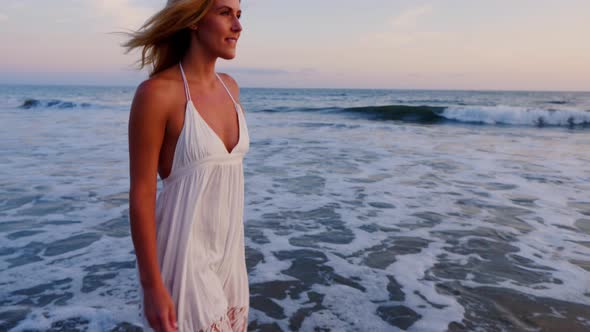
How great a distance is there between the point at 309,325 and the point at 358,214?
287cm

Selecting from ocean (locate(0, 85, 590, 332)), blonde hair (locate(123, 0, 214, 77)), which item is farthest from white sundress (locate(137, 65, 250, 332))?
ocean (locate(0, 85, 590, 332))

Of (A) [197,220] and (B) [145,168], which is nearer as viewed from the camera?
(B) [145,168]

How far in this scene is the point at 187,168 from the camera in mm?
1466

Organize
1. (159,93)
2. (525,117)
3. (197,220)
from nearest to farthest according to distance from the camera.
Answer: (159,93) → (197,220) → (525,117)

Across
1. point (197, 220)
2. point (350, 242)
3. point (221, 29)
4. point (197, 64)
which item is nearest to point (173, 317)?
point (197, 220)

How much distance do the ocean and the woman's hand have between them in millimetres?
2102

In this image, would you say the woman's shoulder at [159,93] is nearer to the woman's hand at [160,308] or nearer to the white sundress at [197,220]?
the white sundress at [197,220]

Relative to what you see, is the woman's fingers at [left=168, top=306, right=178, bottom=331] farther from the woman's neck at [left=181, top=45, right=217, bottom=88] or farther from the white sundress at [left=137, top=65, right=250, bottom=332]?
the woman's neck at [left=181, top=45, right=217, bottom=88]

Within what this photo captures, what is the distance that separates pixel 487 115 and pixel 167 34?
929 inches

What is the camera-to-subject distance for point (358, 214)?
619cm

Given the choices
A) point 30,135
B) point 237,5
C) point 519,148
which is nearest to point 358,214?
point 237,5

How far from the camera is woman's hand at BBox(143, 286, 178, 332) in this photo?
4.71 ft

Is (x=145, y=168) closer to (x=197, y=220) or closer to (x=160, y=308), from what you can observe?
(x=197, y=220)

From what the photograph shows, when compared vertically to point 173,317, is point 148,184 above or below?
above
